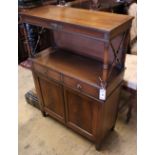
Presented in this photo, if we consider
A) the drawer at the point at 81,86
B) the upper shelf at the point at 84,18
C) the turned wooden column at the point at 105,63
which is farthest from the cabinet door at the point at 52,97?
the upper shelf at the point at 84,18

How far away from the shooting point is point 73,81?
4.84 ft

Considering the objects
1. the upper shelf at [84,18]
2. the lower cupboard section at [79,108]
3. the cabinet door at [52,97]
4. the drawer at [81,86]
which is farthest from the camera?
the cabinet door at [52,97]

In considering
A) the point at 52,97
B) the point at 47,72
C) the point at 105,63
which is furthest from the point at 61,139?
the point at 105,63

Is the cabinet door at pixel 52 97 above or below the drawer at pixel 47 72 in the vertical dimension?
below

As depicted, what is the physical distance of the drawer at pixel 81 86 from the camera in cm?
137

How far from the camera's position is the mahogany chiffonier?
125cm

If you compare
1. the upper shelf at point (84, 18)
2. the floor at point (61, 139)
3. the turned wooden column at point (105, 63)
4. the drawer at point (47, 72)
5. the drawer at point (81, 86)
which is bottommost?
the floor at point (61, 139)

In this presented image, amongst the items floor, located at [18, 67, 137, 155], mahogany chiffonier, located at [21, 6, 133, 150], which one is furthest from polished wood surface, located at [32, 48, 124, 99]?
floor, located at [18, 67, 137, 155]

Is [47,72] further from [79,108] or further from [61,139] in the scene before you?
[61,139]

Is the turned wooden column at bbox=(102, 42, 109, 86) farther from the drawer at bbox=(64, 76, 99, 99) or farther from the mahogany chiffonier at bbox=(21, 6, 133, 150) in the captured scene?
the drawer at bbox=(64, 76, 99, 99)

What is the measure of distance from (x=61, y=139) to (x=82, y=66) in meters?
0.85

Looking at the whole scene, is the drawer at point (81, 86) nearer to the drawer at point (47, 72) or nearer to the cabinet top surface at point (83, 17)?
the drawer at point (47, 72)

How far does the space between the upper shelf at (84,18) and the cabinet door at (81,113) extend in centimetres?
59
